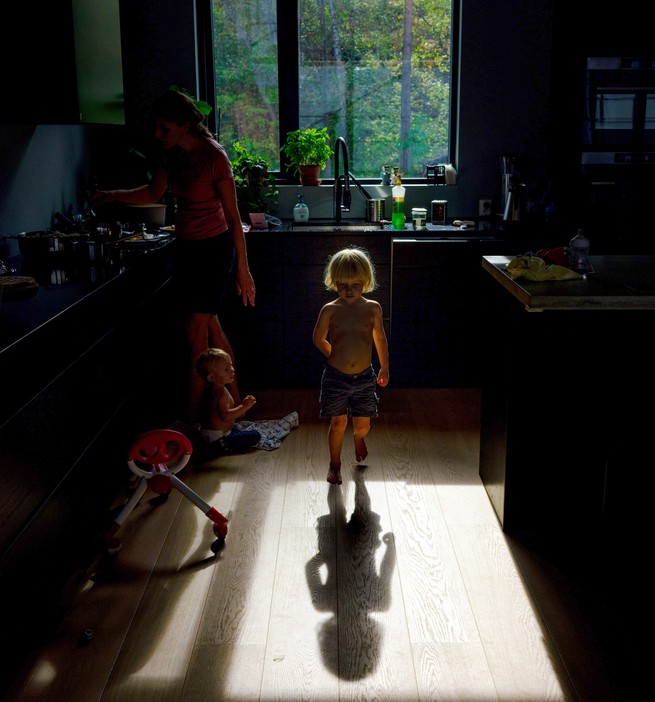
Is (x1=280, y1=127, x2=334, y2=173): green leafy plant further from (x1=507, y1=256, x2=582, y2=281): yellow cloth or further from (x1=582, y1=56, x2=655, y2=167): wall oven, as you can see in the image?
(x1=507, y1=256, x2=582, y2=281): yellow cloth

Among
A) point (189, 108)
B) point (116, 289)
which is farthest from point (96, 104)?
point (116, 289)

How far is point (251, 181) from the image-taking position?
183 inches

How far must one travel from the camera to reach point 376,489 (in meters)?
3.19

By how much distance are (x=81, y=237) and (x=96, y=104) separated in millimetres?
599

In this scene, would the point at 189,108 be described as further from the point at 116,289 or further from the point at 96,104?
the point at 116,289

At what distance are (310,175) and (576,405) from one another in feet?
8.38

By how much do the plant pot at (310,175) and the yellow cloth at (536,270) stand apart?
7.51 ft

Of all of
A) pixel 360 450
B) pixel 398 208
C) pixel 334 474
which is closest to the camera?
pixel 334 474

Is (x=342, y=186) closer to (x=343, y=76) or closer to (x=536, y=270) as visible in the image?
(x=343, y=76)

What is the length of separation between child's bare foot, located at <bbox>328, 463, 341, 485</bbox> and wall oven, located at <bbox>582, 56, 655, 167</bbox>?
2194 mm

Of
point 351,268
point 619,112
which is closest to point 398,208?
point 619,112

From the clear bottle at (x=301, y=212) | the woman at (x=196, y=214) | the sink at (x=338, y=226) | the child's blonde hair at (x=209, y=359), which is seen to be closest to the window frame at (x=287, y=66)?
the clear bottle at (x=301, y=212)

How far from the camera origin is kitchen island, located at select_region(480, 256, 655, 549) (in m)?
2.54

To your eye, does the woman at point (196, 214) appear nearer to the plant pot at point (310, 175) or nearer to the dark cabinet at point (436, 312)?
the dark cabinet at point (436, 312)
